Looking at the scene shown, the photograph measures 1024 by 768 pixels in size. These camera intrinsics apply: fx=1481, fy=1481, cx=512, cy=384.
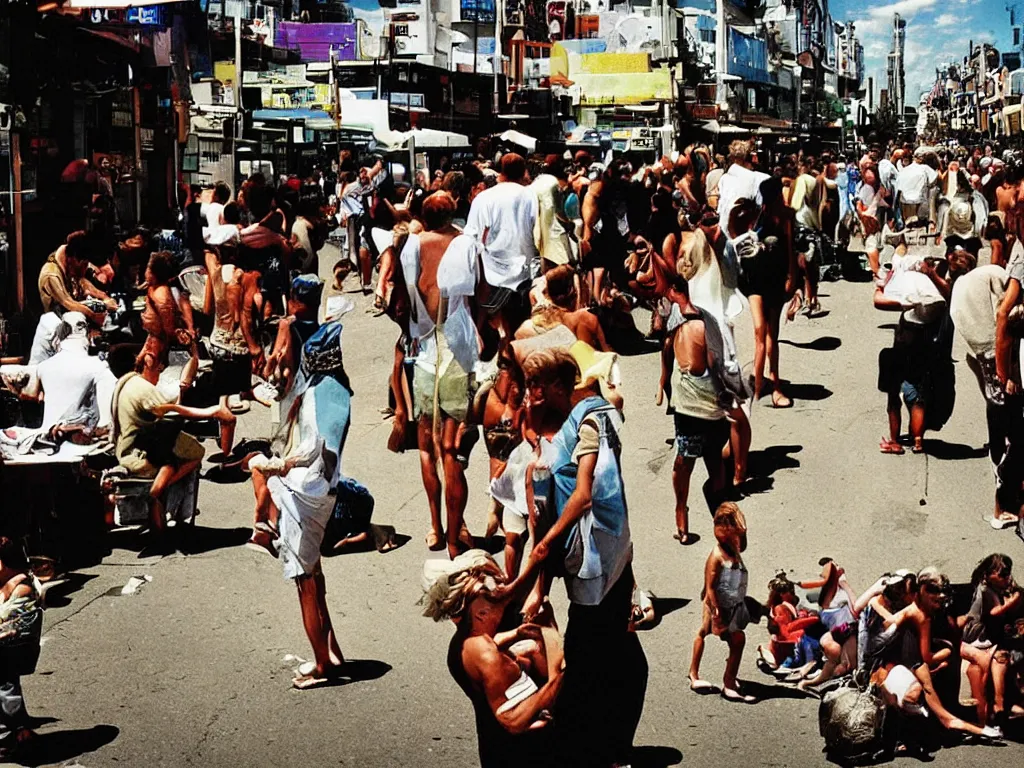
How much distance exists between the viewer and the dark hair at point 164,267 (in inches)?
422

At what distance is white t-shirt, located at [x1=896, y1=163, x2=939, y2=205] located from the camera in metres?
19.0

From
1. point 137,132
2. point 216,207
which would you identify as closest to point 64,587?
point 216,207

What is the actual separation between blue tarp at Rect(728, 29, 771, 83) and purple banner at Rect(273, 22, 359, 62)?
2566 centimetres

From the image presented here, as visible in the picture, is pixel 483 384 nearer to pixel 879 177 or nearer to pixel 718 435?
pixel 718 435

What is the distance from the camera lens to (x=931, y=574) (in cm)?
685

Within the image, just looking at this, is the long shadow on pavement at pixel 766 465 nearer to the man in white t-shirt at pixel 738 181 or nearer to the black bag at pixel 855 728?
the man in white t-shirt at pixel 738 181

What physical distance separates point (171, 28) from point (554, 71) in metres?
38.7

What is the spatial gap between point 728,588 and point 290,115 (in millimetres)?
22603

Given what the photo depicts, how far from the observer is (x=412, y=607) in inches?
310

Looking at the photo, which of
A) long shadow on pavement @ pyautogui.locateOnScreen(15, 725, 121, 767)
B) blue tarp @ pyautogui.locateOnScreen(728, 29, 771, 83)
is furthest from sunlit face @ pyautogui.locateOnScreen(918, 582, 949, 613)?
blue tarp @ pyautogui.locateOnScreen(728, 29, 771, 83)

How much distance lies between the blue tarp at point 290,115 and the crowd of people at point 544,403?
13.1m

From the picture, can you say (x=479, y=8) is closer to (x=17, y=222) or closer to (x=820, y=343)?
(x=17, y=222)

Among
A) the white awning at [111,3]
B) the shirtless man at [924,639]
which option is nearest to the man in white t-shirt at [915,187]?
the white awning at [111,3]

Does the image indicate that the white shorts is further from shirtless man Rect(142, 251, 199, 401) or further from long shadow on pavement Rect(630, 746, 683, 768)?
shirtless man Rect(142, 251, 199, 401)
